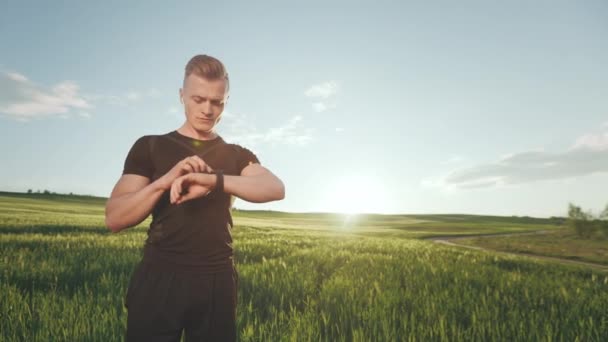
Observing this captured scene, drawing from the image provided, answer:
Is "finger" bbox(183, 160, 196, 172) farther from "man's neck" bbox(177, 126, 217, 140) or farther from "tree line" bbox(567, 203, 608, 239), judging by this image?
"tree line" bbox(567, 203, 608, 239)

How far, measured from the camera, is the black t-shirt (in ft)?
6.57

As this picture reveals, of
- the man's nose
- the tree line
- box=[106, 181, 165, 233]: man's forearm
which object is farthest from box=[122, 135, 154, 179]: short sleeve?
A: the tree line

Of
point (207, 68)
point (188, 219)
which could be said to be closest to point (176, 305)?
point (188, 219)

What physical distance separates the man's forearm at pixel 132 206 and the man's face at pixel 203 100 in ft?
1.73

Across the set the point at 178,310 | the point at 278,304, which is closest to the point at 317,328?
the point at 278,304

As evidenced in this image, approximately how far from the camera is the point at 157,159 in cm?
211

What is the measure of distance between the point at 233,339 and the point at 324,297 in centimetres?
224

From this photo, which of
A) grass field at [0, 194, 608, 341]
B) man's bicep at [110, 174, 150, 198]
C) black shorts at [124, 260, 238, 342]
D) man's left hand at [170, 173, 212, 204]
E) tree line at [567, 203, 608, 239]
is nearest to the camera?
man's left hand at [170, 173, 212, 204]

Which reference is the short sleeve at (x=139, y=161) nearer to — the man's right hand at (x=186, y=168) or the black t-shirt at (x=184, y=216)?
the black t-shirt at (x=184, y=216)

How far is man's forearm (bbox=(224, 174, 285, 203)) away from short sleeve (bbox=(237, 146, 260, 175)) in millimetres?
337

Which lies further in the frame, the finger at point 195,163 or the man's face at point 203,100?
the man's face at point 203,100

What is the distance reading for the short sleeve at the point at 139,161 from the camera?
6.82 ft

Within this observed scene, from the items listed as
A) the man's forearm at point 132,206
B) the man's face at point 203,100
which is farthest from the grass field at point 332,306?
the man's face at point 203,100

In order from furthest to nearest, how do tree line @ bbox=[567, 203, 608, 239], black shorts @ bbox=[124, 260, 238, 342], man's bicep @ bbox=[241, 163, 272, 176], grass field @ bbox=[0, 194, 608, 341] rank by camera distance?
tree line @ bbox=[567, 203, 608, 239] → grass field @ bbox=[0, 194, 608, 341] → man's bicep @ bbox=[241, 163, 272, 176] → black shorts @ bbox=[124, 260, 238, 342]
